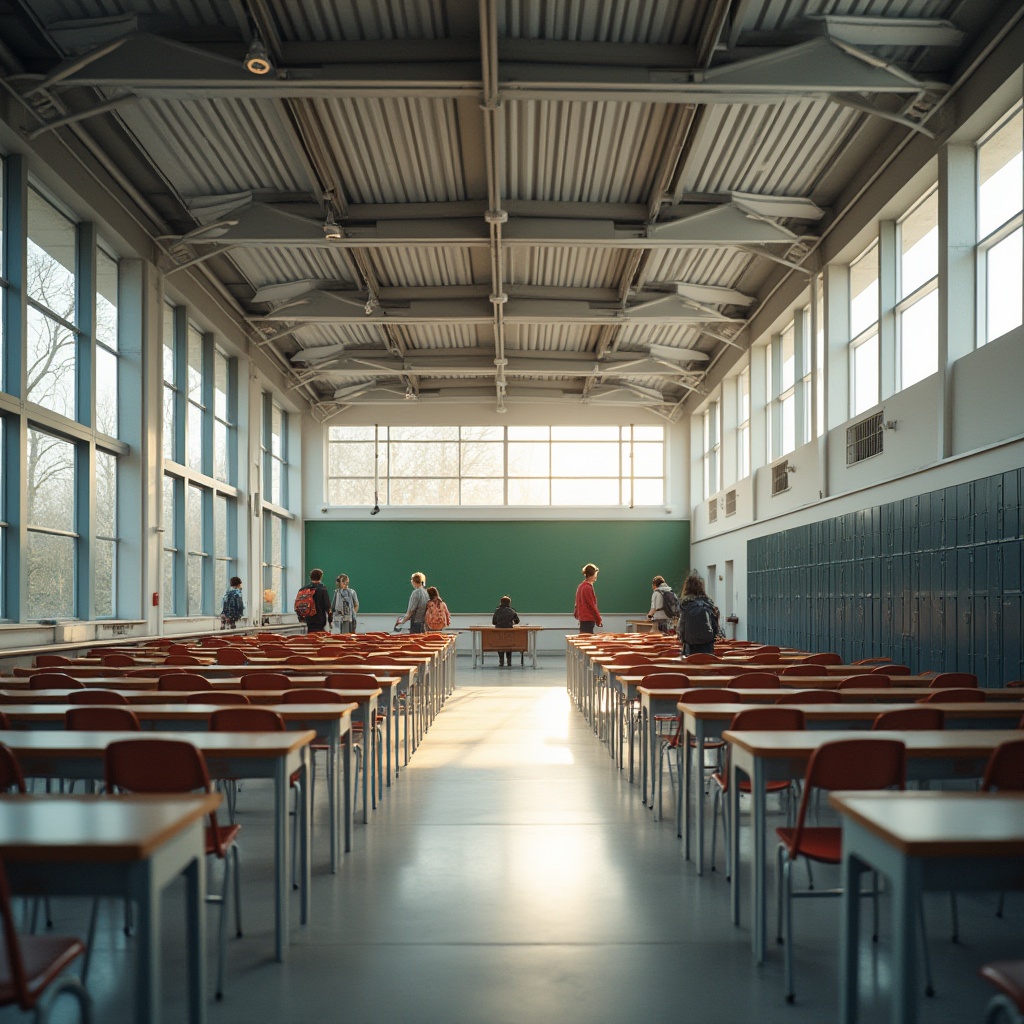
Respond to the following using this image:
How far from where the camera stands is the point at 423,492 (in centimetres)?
2370

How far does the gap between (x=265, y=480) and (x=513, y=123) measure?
11681 millimetres

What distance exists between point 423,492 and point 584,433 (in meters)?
4.00

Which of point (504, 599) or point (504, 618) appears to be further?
point (504, 599)

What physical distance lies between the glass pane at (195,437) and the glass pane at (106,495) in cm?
290

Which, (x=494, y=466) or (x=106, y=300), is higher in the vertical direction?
(x=106, y=300)

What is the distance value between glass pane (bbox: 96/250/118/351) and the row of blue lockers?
9.37 metres

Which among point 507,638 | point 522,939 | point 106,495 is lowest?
point 507,638

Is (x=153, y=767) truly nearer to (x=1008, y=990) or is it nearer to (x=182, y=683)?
(x=1008, y=990)

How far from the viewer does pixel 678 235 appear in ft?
41.6

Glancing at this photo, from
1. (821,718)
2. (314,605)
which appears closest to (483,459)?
(314,605)

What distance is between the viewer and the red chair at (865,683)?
21.8 feet

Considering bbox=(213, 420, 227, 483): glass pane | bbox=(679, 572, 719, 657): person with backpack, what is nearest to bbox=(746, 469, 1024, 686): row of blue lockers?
bbox=(679, 572, 719, 657): person with backpack

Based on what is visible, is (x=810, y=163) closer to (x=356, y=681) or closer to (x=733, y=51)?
(x=733, y=51)

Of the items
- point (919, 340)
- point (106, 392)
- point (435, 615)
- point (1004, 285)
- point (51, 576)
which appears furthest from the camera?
point (435, 615)
